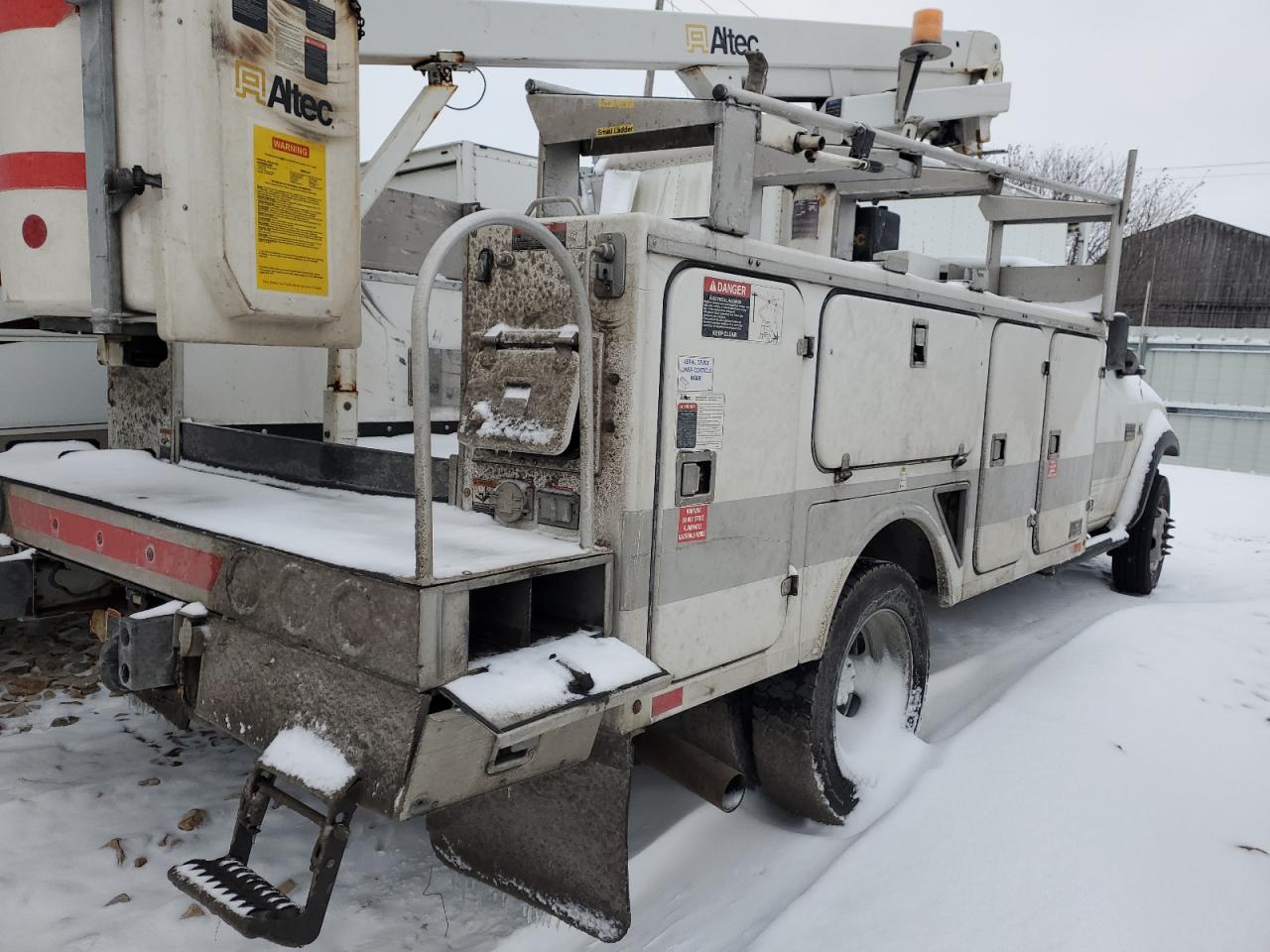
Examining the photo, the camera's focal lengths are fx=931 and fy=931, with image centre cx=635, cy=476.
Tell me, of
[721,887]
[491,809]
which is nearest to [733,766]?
[721,887]

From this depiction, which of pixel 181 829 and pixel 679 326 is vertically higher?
pixel 679 326

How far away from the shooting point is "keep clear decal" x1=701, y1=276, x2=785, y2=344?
253 cm

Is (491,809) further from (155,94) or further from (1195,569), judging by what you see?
(1195,569)

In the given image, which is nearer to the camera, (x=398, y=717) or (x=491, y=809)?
(x=398, y=717)

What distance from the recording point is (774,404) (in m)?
2.80

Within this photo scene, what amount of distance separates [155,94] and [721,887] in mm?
2805

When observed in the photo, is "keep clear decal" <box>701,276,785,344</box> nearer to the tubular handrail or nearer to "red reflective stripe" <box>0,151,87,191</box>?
the tubular handrail

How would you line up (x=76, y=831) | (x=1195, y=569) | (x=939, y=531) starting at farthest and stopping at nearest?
(x=1195, y=569) → (x=939, y=531) → (x=76, y=831)

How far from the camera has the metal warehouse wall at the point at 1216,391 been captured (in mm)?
15422

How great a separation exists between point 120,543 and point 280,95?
53.4 inches

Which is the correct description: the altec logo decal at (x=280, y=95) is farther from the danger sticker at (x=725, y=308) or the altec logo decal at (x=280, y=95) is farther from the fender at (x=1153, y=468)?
the fender at (x=1153, y=468)

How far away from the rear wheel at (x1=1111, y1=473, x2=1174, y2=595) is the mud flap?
17.7 feet

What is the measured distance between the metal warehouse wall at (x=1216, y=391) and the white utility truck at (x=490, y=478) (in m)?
14.8

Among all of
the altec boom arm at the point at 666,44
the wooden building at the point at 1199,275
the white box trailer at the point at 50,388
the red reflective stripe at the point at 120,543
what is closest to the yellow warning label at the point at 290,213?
the red reflective stripe at the point at 120,543
